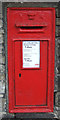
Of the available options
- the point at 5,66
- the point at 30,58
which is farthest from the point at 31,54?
the point at 5,66

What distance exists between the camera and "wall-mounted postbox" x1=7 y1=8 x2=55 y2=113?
2.14 m

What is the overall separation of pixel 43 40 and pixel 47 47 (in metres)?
0.15

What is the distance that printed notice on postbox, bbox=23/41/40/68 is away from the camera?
2191 millimetres

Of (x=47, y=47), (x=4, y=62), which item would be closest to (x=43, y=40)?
(x=47, y=47)

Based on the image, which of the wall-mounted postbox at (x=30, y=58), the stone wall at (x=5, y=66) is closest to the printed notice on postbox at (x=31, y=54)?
the wall-mounted postbox at (x=30, y=58)

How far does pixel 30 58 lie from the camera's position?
2.22 m

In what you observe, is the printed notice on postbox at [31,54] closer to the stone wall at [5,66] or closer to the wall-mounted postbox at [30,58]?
the wall-mounted postbox at [30,58]

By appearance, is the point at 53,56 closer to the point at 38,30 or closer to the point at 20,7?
the point at 38,30

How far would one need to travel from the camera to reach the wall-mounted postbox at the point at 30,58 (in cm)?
214

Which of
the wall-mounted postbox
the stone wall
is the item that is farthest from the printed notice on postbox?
the stone wall

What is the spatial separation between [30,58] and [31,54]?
8cm

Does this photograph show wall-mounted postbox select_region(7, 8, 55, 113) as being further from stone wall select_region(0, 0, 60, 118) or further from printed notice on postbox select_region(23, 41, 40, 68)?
stone wall select_region(0, 0, 60, 118)

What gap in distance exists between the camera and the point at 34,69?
2.26m

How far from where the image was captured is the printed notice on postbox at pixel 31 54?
7.19ft
